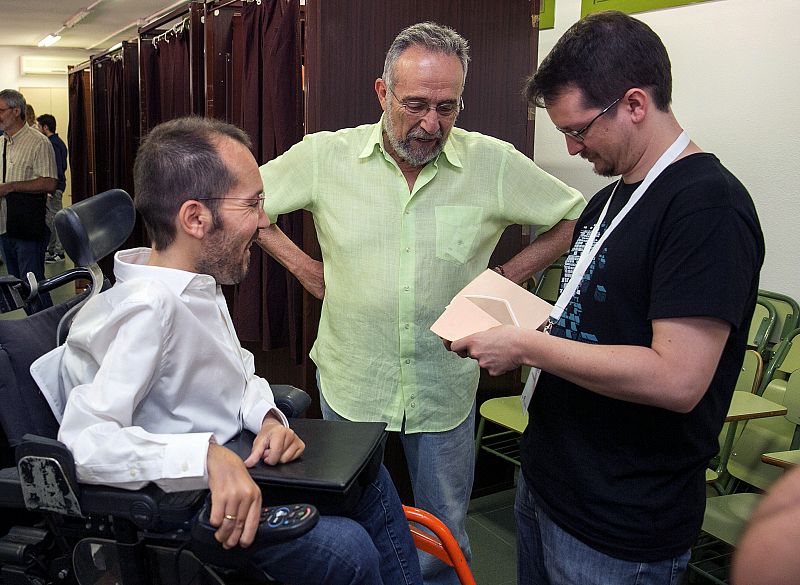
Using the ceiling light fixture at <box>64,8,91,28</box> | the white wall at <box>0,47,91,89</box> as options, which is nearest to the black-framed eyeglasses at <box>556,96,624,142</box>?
the ceiling light fixture at <box>64,8,91,28</box>

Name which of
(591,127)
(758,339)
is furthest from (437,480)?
(758,339)

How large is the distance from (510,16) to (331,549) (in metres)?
2.28

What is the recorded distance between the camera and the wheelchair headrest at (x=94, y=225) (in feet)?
4.86

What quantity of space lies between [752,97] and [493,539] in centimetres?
205

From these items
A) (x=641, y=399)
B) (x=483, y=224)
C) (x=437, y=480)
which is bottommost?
(x=437, y=480)

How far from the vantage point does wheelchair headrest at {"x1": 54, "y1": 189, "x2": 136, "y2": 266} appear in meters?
1.48

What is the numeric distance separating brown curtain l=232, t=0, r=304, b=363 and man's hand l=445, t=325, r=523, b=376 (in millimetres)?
1760

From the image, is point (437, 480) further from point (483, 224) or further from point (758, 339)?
point (758, 339)

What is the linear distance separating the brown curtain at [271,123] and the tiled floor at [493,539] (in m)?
1.01

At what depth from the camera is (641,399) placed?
126cm

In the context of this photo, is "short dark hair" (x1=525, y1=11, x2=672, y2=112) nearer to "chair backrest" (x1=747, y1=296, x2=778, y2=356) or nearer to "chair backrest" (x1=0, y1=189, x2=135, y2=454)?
"chair backrest" (x1=0, y1=189, x2=135, y2=454)

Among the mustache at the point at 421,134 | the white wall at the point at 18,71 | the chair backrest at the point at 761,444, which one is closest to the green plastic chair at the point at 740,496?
the chair backrest at the point at 761,444

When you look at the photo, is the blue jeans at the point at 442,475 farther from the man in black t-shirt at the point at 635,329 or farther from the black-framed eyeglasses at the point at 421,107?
the black-framed eyeglasses at the point at 421,107

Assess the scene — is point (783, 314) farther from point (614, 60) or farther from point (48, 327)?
point (48, 327)
